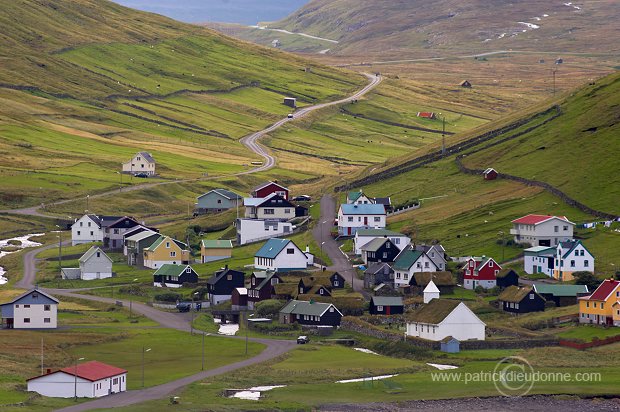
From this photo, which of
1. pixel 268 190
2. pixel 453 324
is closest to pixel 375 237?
pixel 268 190

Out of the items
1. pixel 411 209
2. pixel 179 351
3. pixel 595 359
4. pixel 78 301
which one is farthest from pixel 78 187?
pixel 595 359

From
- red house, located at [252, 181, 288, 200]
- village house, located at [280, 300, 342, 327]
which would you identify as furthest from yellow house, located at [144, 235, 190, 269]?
village house, located at [280, 300, 342, 327]

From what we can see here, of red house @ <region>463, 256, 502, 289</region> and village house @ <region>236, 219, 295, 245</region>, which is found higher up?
village house @ <region>236, 219, 295, 245</region>

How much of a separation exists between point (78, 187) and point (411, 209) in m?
57.6

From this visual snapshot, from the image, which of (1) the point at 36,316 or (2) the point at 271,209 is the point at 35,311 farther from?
(2) the point at 271,209

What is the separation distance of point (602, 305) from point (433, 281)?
63.9 ft

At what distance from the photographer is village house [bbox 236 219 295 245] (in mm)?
152125

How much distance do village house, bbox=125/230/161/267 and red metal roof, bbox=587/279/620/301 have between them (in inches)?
2281

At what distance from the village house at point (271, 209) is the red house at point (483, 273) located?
42.8 m

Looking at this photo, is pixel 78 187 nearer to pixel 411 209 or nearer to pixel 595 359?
pixel 411 209

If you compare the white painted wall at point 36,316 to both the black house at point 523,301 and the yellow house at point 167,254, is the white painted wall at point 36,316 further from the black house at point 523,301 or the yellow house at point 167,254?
the black house at point 523,301

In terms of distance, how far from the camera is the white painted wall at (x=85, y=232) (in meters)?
161

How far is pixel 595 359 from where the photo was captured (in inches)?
3605

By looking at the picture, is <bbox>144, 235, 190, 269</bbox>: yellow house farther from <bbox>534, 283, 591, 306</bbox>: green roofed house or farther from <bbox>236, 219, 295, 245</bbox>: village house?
<bbox>534, 283, 591, 306</bbox>: green roofed house
